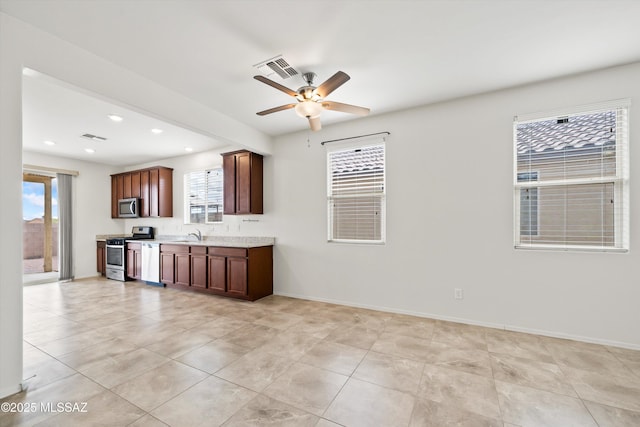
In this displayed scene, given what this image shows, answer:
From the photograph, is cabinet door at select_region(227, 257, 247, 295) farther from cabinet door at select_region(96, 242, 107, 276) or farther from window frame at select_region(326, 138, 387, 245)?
cabinet door at select_region(96, 242, 107, 276)

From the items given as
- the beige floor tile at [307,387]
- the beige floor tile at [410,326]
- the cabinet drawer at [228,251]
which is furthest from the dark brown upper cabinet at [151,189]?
the beige floor tile at [410,326]

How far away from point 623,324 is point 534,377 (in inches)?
54.4

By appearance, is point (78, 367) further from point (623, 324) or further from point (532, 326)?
point (623, 324)

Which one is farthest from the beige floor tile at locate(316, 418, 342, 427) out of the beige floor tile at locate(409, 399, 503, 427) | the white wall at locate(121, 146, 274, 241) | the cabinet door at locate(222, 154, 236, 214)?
the cabinet door at locate(222, 154, 236, 214)

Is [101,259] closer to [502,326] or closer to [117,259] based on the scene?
[117,259]

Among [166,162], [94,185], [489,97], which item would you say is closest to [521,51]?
[489,97]

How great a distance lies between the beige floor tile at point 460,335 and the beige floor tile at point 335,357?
3.07 ft

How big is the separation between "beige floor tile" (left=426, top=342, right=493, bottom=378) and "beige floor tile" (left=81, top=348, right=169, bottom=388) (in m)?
2.50

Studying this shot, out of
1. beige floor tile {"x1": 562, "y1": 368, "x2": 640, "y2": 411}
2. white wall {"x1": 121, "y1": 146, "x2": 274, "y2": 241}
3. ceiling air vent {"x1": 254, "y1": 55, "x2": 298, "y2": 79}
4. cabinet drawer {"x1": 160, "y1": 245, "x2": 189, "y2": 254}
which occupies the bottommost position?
beige floor tile {"x1": 562, "y1": 368, "x2": 640, "y2": 411}

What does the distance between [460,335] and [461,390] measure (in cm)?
108

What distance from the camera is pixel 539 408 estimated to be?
72.8 inches

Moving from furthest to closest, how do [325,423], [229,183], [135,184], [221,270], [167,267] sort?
[135,184] → [167,267] → [229,183] → [221,270] → [325,423]

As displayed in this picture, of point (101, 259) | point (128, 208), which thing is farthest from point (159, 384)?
point (101, 259)

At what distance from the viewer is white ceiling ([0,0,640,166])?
1962 mm
